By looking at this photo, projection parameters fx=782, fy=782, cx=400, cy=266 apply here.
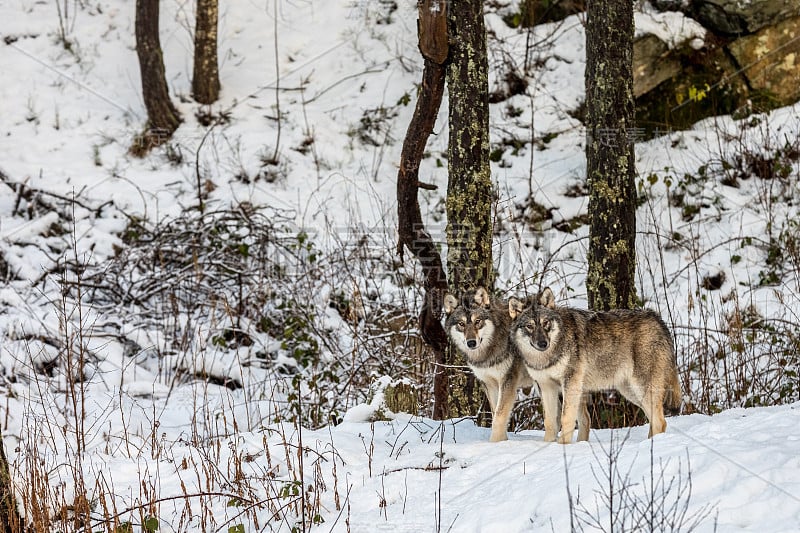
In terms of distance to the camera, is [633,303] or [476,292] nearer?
[476,292]

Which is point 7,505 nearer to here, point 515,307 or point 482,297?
point 482,297

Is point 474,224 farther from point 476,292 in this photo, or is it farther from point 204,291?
point 204,291

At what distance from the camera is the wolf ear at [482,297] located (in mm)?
6246

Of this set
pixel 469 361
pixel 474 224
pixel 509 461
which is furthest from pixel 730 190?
pixel 509 461

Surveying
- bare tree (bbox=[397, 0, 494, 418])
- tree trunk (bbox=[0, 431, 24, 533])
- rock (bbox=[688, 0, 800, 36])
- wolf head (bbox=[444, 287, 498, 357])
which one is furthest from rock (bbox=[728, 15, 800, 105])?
tree trunk (bbox=[0, 431, 24, 533])

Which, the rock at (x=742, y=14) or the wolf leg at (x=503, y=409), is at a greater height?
the rock at (x=742, y=14)

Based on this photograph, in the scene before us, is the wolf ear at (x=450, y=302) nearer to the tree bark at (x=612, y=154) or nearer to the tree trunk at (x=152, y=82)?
the tree bark at (x=612, y=154)

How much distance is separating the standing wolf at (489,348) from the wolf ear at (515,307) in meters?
0.25

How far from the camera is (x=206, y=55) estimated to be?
14852 millimetres

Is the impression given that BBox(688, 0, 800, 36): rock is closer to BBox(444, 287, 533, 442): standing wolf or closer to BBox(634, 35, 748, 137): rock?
BBox(634, 35, 748, 137): rock

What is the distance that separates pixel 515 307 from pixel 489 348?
420 mm

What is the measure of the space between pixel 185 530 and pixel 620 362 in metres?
3.40

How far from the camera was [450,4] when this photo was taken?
274 inches

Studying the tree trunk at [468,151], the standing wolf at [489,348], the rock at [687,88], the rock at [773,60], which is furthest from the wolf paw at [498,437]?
the rock at [773,60]
